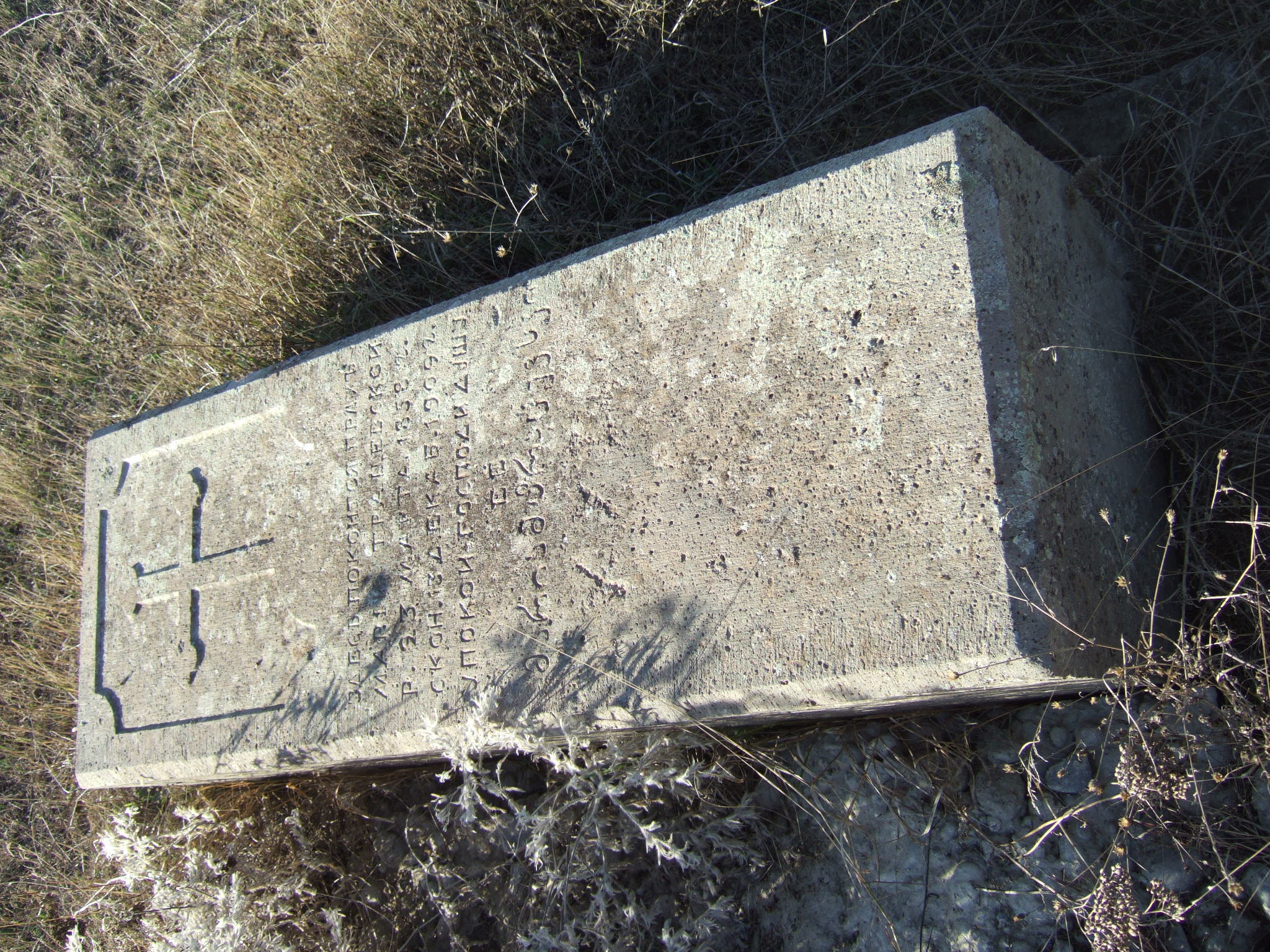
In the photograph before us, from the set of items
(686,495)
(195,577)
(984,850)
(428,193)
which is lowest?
(984,850)

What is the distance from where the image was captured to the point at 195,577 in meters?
2.75

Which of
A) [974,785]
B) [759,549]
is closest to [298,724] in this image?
[759,549]

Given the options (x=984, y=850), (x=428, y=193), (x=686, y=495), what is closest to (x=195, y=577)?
(x=428, y=193)

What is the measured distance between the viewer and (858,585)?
1.77 metres

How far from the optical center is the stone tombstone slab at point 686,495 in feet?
5.68

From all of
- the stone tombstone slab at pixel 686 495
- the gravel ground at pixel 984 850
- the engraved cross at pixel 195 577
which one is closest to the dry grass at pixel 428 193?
the gravel ground at pixel 984 850

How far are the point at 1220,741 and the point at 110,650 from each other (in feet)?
10.4

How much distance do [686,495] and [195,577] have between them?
1.71 m

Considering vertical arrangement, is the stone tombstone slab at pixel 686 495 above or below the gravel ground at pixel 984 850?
above

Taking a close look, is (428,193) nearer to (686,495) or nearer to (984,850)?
(686,495)

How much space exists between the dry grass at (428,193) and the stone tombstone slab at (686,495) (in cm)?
27

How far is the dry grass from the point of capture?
2309 mm

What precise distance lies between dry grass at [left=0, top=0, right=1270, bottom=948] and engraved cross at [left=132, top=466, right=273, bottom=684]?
711 millimetres

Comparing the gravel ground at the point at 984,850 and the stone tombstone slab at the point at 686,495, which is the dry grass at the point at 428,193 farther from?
the stone tombstone slab at the point at 686,495
